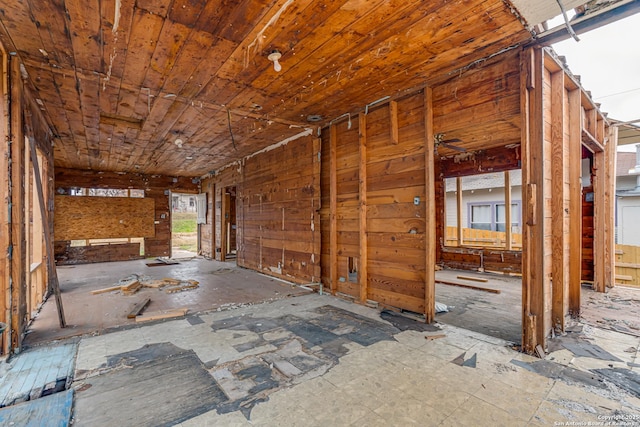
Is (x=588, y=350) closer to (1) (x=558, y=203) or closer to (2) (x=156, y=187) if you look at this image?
(1) (x=558, y=203)

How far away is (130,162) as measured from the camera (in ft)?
24.8

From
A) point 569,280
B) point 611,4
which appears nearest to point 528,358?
point 569,280

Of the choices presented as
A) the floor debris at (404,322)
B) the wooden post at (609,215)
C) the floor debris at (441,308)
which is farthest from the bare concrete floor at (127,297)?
the wooden post at (609,215)

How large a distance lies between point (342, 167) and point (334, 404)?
10.7 ft

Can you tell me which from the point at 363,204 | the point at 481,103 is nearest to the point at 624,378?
the point at 481,103

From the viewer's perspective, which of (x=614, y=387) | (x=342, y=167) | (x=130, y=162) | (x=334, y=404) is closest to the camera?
(x=334, y=404)

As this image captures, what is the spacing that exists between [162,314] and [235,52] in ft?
9.86

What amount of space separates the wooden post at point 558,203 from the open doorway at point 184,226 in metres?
11.6

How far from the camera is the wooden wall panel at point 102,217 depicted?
8102 mm

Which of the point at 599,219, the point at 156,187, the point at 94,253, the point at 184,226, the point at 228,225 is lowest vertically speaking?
the point at 94,253

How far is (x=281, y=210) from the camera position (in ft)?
18.5

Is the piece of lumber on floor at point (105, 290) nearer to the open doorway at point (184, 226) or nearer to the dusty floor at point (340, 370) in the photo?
the dusty floor at point (340, 370)

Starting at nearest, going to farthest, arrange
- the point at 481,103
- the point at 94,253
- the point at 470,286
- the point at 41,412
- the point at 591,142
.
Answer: the point at 41,412
the point at 481,103
the point at 591,142
the point at 470,286
the point at 94,253

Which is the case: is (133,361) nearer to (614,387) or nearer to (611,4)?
(614,387)
